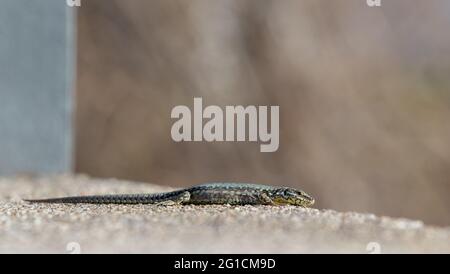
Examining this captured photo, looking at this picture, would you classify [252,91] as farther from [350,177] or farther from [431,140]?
[431,140]

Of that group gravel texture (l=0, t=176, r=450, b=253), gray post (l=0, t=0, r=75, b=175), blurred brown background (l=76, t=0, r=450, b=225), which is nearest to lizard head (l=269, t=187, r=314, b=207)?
gravel texture (l=0, t=176, r=450, b=253)

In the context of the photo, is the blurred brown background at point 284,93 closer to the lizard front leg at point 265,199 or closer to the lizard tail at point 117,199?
the lizard tail at point 117,199

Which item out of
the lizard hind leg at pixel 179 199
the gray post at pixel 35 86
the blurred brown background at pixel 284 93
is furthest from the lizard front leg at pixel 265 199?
the blurred brown background at pixel 284 93

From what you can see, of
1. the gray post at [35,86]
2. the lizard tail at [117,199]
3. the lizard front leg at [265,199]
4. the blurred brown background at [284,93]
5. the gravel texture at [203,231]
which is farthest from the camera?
the blurred brown background at [284,93]

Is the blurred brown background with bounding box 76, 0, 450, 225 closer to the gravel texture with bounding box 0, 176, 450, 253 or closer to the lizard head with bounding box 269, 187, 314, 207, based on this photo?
the lizard head with bounding box 269, 187, 314, 207
